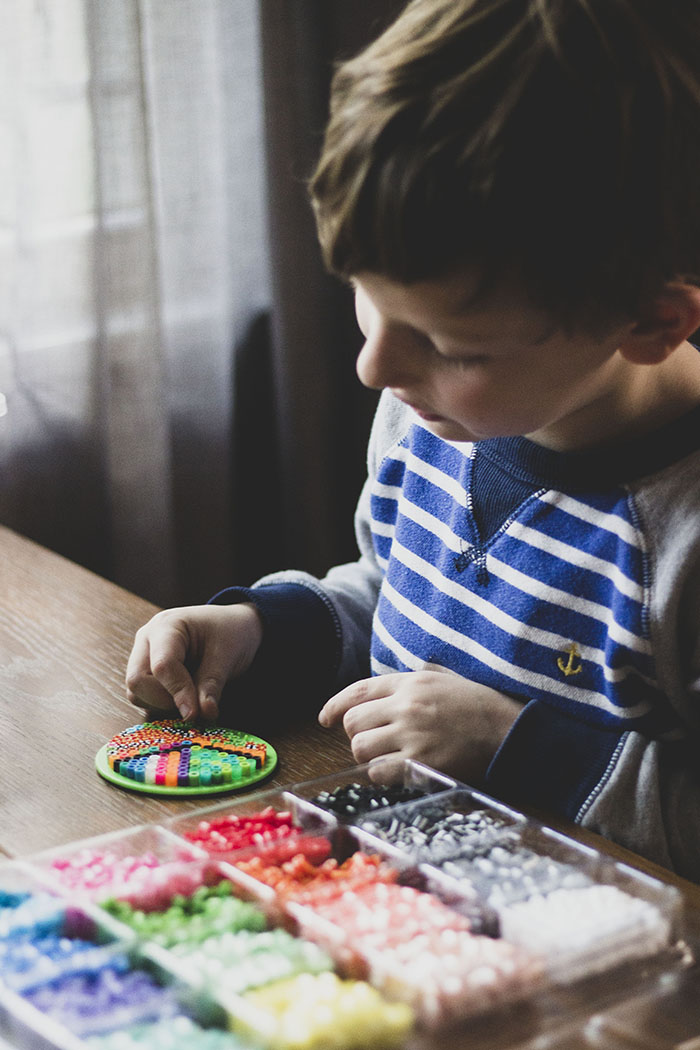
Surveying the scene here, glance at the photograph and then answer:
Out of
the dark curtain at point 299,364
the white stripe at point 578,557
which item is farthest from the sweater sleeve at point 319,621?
the dark curtain at point 299,364

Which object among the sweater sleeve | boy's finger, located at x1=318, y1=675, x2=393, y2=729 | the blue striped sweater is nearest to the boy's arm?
the blue striped sweater

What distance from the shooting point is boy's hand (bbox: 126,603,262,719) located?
1.01m

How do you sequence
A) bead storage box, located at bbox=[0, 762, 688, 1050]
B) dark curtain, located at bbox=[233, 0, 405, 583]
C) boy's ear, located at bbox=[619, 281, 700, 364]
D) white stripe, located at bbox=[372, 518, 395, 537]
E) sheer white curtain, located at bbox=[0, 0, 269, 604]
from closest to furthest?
bead storage box, located at bbox=[0, 762, 688, 1050], boy's ear, located at bbox=[619, 281, 700, 364], white stripe, located at bbox=[372, 518, 395, 537], sheer white curtain, located at bbox=[0, 0, 269, 604], dark curtain, located at bbox=[233, 0, 405, 583]

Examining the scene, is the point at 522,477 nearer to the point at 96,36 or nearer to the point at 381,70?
the point at 381,70

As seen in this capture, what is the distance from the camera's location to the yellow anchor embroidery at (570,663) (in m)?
1.00

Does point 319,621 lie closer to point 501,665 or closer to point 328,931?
point 501,665

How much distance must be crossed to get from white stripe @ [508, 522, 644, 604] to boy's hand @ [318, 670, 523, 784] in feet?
0.37

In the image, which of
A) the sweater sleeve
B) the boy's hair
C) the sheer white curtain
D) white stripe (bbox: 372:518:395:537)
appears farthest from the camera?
the sheer white curtain

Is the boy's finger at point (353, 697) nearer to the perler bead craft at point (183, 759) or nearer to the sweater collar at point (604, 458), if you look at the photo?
the perler bead craft at point (183, 759)

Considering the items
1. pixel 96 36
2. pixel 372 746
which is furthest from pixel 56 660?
pixel 96 36

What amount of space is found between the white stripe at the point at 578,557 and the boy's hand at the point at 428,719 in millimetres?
114

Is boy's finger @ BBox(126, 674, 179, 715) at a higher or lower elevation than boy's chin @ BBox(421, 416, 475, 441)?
lower

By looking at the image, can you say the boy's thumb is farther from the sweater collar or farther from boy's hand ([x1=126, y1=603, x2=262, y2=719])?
the sweater collar

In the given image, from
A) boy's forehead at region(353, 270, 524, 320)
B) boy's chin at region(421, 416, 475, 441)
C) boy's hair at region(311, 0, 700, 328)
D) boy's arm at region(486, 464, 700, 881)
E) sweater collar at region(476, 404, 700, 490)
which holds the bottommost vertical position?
boy's arm at region(486, 464, 700, 881)
